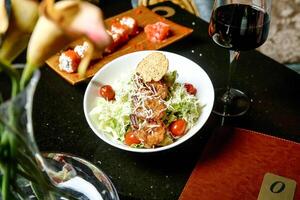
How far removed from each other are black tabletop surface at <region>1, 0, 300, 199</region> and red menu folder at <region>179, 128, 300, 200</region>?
28 mm

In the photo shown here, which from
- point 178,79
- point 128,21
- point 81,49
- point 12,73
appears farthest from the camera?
point 128,21

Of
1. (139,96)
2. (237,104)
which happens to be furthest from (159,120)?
(237,104)

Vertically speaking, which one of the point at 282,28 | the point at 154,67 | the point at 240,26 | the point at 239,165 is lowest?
the point at 282,28

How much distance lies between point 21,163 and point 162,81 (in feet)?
1.91

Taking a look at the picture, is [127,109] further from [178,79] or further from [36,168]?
[36,168]

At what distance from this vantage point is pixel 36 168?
1.96 feet

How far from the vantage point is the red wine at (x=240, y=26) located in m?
1.00

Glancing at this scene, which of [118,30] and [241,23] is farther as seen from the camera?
[118,30]

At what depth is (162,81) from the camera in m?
1.10

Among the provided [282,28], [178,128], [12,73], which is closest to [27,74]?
[12,73]

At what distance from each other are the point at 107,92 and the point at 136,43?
0.36 m

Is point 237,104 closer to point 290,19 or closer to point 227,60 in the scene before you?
point 227,60

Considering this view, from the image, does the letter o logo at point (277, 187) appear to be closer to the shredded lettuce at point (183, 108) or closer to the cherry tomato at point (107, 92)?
the shredded lettuce at point (183, 108)

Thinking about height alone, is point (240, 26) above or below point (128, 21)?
above
